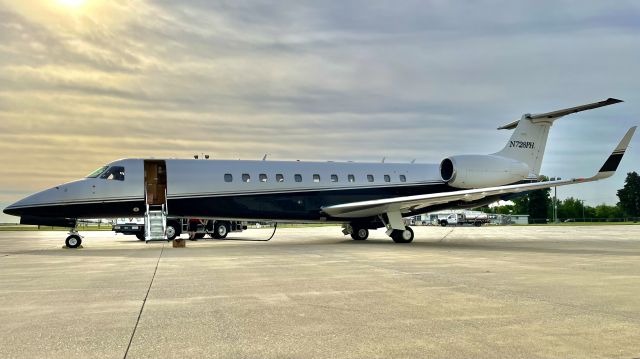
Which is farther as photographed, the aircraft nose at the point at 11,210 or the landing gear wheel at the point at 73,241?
the landing gear wheel at the point at 73,241

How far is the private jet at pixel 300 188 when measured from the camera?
66.1 ft

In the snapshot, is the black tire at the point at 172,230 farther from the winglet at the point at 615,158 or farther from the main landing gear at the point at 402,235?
the winglet at the point at 615,158

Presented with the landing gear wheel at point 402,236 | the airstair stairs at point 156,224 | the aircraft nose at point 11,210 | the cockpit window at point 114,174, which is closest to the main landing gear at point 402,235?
the landing gear wheel at point 402,236

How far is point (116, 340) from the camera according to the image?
214 inches

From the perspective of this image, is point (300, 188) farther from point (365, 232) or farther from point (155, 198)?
point (155, 198)

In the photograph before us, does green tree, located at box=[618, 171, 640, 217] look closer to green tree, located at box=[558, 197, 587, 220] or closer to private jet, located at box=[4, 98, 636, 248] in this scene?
green tree, located at box=[558, 197, 587, 220]

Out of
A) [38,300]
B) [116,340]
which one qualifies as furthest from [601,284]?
[38,300]

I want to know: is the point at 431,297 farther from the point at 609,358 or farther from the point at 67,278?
the point at 67,278

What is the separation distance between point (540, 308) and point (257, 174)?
16678 millimetres

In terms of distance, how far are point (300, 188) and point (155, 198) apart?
5694 millimetres

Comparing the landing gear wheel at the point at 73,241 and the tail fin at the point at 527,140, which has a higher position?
the tail fin at the point at 527,140

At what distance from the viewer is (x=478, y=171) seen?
2544cm

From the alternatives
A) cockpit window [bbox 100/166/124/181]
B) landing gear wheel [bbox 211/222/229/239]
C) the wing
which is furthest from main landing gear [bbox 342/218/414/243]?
cockpit window [bbox 100/166/124/181]

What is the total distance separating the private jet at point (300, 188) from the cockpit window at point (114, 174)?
36 mm
